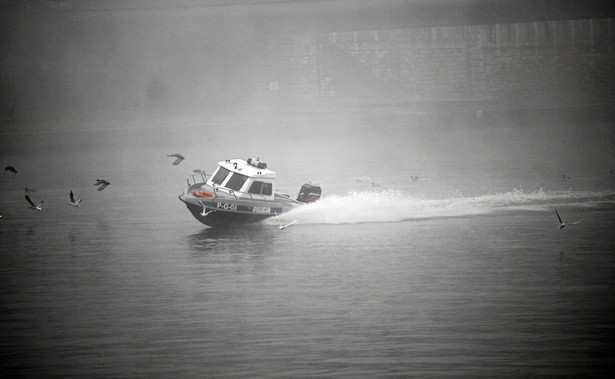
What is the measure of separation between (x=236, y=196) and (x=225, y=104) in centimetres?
5565

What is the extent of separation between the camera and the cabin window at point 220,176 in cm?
3244

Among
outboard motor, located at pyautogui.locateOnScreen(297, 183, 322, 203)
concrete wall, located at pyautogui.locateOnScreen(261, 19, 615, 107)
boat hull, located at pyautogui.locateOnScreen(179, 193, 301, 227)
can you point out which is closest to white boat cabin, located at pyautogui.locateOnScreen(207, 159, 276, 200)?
boat hull, located at pyautogui.locateOnScreen(179, 193, 301, 227)

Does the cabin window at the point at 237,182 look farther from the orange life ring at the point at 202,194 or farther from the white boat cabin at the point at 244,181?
the orange life ring at the point at 202,194

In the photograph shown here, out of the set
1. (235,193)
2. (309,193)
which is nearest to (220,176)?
(235,193)

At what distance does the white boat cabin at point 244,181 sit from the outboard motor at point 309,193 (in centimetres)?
185

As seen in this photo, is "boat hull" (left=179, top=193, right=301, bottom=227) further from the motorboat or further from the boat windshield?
the boat windshield

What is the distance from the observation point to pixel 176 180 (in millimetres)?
52812

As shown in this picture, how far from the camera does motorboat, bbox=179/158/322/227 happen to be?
3175 centimetres

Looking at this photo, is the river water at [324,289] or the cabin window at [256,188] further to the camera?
the cabin window at [256,188]

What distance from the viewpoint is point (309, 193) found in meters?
34.1

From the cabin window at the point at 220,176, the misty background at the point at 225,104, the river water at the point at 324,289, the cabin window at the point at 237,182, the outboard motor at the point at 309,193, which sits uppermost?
the misty background at the point at 225,104

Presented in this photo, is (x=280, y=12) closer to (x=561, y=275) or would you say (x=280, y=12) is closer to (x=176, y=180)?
(x=176, y=180)

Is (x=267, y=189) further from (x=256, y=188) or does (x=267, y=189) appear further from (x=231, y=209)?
(x=231, y=209)

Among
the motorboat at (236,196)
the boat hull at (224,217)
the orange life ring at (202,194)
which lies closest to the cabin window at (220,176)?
the motorboat at (236,196)
